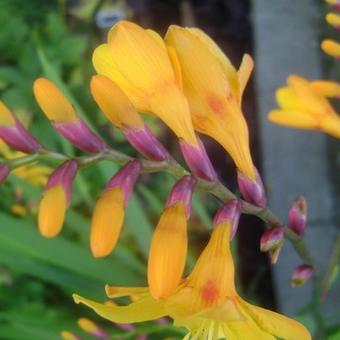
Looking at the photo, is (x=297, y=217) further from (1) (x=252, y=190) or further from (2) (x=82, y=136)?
(2) (x=82, y=136)

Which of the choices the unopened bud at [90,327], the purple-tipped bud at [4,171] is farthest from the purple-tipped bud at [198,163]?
the unopened bud at [90,327]

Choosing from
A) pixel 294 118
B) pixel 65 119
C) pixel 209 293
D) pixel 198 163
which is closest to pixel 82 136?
pixel 65 119

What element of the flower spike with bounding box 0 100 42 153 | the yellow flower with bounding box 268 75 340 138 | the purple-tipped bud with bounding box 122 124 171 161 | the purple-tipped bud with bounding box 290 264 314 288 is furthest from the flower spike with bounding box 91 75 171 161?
the yellow flower with bounding box 268 75 340 138

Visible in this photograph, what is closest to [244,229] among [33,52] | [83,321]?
[33,52]

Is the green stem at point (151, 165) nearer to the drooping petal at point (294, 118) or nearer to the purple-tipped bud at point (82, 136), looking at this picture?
the purple-tipped bud at point (82, 136)

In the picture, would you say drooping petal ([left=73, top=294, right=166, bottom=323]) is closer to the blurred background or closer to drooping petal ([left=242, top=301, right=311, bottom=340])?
drooping petal ([left=242, top=301, right=311, bottom=340])
